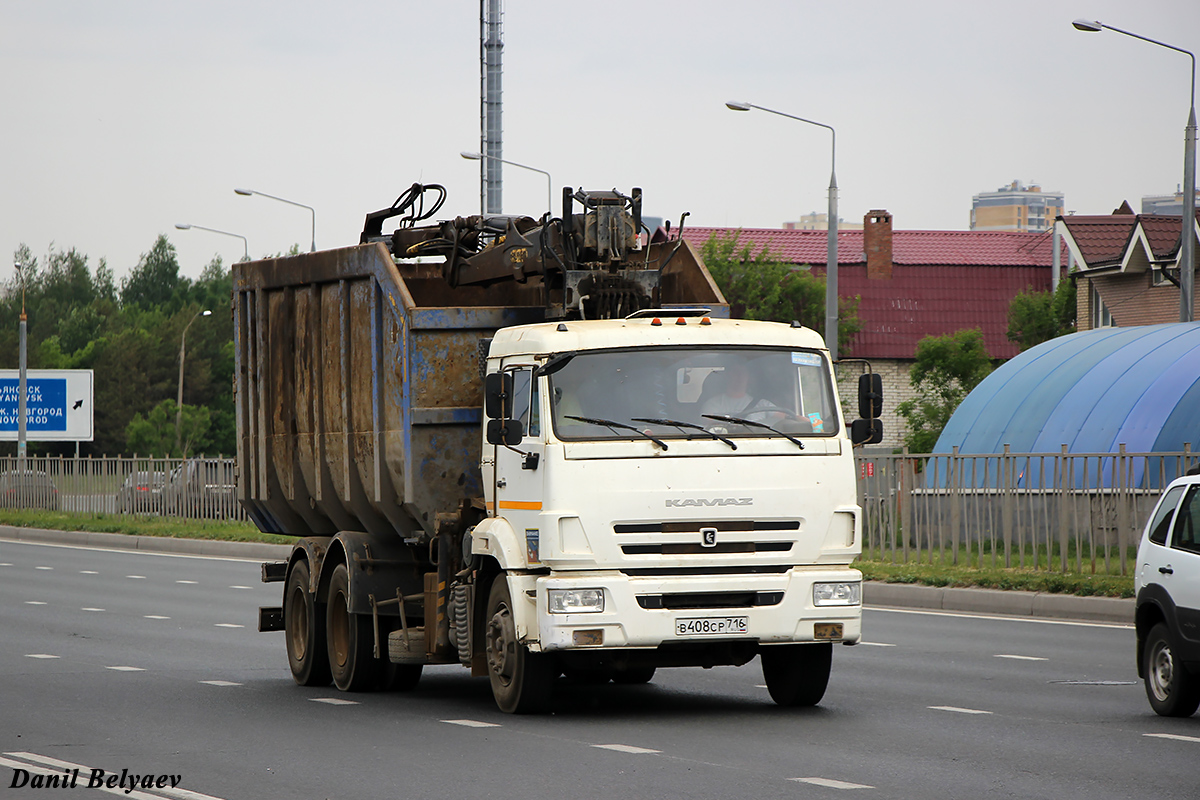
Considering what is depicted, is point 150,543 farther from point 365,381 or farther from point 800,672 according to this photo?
point 800,672

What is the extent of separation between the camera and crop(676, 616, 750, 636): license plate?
10.8 m

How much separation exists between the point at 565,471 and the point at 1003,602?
10423 mm

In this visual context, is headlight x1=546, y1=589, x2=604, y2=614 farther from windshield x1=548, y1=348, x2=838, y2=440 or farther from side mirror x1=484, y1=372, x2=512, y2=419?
side mirror x1=484, y1=372, x2=512, y2=419

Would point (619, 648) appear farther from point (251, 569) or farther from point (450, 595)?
point (251, 569)

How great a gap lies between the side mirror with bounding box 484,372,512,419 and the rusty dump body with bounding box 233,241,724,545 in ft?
2.84

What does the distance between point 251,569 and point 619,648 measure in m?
18.6

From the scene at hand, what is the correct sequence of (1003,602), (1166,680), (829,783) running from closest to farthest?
(829,783), (1166,680), (1003,602)

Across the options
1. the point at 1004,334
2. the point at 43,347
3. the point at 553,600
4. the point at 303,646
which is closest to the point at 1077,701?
the point at 553,600

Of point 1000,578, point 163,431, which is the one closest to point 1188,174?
point 1000,578

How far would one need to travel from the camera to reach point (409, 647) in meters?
12.5

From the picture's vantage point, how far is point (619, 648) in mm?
10711

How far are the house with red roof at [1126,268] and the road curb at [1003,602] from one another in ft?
72.8

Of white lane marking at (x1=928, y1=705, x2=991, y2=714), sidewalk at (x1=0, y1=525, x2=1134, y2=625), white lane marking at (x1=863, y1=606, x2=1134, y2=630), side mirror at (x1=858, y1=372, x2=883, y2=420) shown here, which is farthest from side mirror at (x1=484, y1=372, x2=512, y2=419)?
sidewalk at (x1=0, y1=525, x2=1134, y2=625)

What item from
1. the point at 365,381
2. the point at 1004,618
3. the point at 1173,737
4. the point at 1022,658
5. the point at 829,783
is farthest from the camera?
the point at 1004,618
